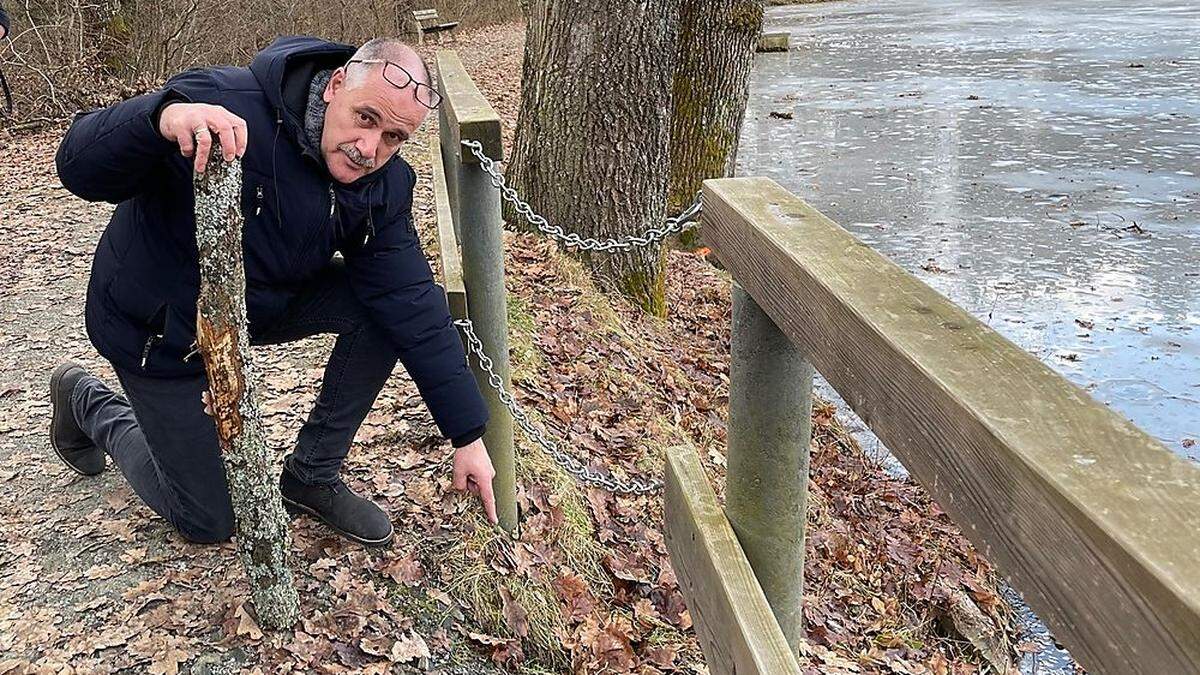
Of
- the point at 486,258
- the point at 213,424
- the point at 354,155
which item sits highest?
the point at 354,155

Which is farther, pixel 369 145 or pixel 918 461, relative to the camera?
pixel 369 145

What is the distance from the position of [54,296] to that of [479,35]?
77.5 feet

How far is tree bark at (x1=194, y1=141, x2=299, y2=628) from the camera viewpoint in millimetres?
2379

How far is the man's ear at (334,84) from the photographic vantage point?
2.69 metres

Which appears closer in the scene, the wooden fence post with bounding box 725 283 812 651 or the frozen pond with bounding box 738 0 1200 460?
the wooden fence post with bounding box 725 283 812 651

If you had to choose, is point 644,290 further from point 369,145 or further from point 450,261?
point 369,145

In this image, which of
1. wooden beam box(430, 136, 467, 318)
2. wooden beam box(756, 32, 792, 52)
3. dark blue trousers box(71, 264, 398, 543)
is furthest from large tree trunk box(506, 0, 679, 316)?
wooden beam box(756, 32, 792, 52)

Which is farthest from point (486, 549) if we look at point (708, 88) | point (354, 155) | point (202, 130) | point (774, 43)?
point (774, 43)

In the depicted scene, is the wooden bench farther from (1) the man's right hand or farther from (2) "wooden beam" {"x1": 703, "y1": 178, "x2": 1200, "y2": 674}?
(2) "wooden beam" {"x1": 703, "y1": 178, "x2": 1200, "y2": 674}

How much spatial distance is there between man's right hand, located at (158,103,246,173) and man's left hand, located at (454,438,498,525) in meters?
1.11

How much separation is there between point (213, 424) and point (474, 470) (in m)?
0.84

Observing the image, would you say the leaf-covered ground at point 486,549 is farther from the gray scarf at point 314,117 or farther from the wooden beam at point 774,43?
the wooden beam at point 774,43

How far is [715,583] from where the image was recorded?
210cm

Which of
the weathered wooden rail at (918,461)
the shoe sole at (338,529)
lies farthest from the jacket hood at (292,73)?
the shoe sole at (338,529)
